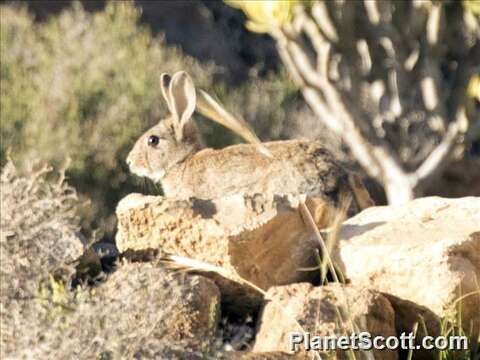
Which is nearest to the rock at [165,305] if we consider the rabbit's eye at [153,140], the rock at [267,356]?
the rock at [267,356]

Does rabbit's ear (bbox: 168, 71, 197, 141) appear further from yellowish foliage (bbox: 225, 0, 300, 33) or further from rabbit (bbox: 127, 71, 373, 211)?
yellowish foliage (bbox: 225, 0, 300, 33)

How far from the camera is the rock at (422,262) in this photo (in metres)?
5.32

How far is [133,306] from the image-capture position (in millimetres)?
4590

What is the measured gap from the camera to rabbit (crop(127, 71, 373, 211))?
23.0ft

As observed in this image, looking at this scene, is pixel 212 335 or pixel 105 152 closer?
pixel 212 335

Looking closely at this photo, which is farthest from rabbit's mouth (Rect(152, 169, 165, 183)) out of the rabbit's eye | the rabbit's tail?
the rabbit's tail

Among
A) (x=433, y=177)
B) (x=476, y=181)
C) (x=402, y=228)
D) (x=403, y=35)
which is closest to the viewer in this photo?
(x=402, y=228)

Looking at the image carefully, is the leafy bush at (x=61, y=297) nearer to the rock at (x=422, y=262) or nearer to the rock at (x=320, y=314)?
the rock at (x=320, y=314)

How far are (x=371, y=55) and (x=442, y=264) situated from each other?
23.5 ft

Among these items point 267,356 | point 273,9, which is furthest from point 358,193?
point 267,356

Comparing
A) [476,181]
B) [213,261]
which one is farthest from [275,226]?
[476,181]

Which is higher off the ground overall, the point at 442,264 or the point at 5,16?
the point at 5,16

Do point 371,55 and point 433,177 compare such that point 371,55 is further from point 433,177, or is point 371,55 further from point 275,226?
point 275,226

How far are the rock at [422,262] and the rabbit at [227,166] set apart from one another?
1099 millimetres
